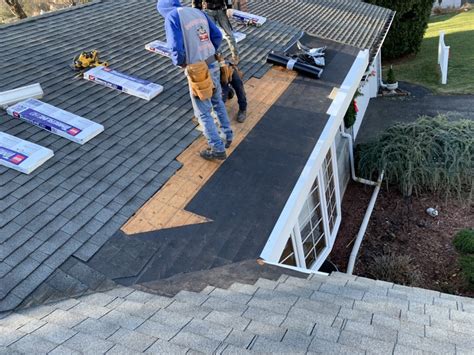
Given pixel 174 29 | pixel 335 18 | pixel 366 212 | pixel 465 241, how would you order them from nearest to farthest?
1. pixel 174 29
2. pixel 465 241
3. pixel 366 212
4. pixel 335 18

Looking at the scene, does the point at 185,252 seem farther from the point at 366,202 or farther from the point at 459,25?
the point at 459,25

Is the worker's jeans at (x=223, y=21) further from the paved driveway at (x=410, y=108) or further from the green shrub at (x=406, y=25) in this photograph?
the green shrub at (x=406, y=25)

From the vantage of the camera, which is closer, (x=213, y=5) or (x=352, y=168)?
(x=213, y=5)

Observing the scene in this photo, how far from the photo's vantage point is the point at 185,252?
14.1ft

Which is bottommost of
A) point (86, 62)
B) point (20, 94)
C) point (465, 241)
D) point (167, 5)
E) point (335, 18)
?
point (465, 241)

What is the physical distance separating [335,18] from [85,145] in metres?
9.30

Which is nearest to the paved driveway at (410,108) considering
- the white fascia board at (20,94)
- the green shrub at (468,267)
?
the green shrub at (468,267)

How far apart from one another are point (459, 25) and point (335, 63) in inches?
780

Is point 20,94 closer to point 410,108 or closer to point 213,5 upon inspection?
point 213,5

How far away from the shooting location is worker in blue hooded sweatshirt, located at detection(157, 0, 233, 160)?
15.6ft

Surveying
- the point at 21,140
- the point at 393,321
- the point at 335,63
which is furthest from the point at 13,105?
the point at 335,63

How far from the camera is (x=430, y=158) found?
9.09m

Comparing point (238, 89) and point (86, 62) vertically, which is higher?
point (86, 62)

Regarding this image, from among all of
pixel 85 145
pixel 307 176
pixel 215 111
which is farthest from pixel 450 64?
pixel 85 145
